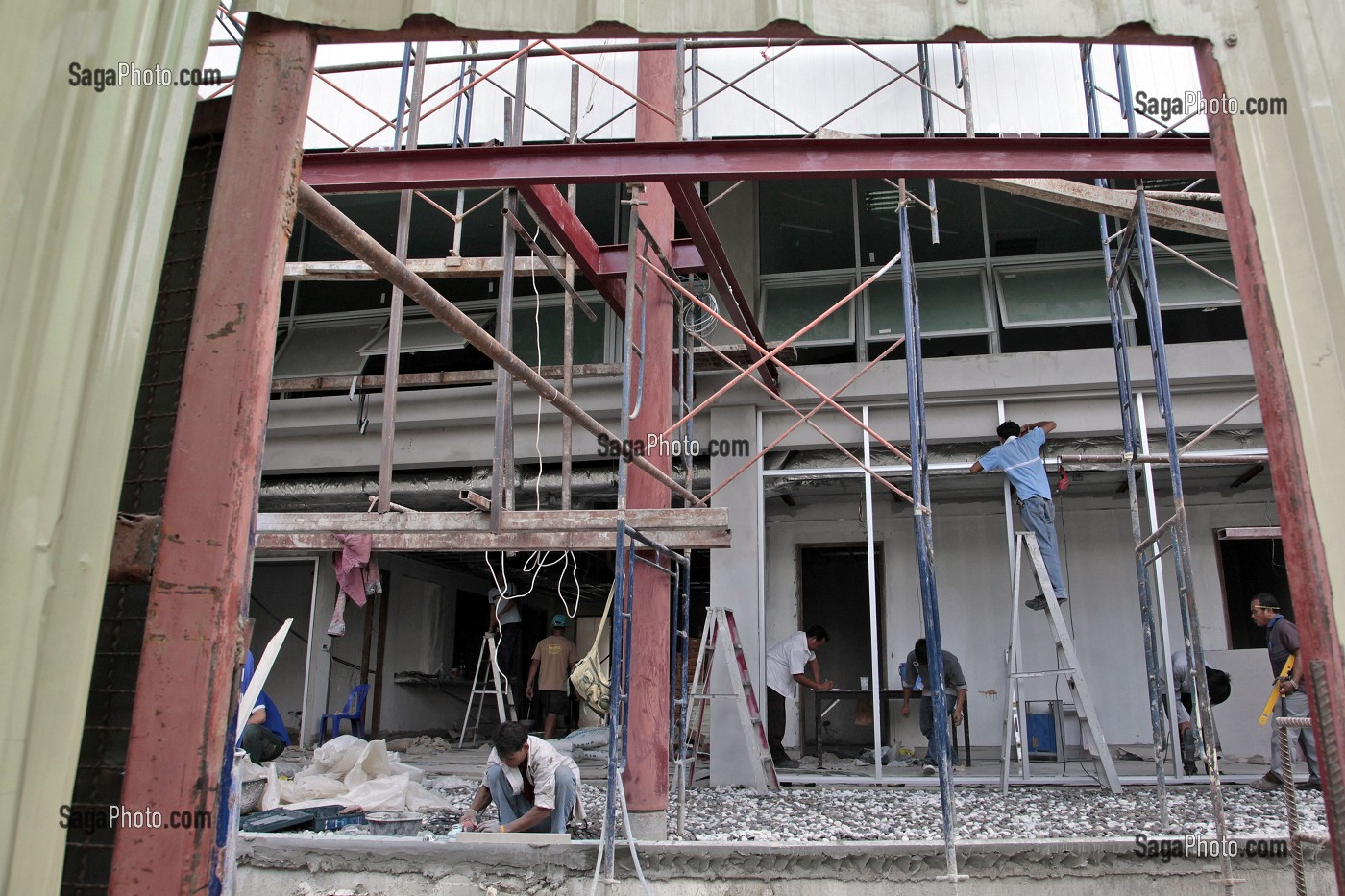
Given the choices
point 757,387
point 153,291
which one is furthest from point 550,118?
point 153,291

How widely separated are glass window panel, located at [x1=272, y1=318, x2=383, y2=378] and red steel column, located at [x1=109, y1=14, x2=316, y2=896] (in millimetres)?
9838

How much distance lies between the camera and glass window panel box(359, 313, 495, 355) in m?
11.7

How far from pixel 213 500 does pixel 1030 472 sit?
321 inches

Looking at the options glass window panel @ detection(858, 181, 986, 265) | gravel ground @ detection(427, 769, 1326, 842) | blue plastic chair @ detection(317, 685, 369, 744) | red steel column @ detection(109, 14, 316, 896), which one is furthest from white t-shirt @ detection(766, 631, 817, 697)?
red steel column @ detection(109, 14, 316, 896)

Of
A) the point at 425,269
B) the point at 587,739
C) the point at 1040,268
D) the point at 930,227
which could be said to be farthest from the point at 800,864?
the point at 930,227

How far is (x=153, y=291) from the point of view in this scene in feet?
7.39

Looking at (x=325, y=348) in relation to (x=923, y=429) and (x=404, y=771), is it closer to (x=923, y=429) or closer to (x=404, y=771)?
(x=404, y=771)

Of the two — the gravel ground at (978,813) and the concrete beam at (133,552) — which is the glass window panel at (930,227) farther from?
the concrete beam at (133,552)

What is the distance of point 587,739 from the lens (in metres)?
11.4

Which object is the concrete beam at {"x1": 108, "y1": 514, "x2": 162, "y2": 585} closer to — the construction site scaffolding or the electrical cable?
the construction site scaffolding

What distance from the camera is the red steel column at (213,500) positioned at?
206 centimetres

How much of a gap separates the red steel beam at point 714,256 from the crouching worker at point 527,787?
130 inches

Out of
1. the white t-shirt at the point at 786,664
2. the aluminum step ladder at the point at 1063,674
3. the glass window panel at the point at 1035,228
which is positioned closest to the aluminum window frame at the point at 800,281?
the glass window panel at the point at 1035,228

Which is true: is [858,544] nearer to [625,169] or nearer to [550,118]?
[550,118]
